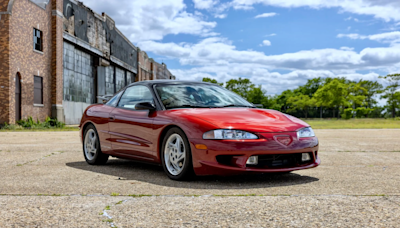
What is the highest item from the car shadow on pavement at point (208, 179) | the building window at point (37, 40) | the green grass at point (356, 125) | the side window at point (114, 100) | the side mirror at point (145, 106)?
the building window at point (37, 40)

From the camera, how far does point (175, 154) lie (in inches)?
231

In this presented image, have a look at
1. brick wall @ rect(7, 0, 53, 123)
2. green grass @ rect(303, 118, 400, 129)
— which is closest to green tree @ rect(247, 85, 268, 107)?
green grass @ rect(303, 118, 400, 129)

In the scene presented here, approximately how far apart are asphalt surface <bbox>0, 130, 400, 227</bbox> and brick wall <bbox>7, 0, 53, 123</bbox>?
63.1 ft

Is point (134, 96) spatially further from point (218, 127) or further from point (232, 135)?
point (232, 135)

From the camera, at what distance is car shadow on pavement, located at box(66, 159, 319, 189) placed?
5496mm

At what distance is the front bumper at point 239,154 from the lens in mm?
5375

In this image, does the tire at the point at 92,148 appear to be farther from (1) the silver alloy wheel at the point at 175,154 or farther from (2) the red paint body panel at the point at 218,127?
(1) the silver alloy wheel at the point at 175,154

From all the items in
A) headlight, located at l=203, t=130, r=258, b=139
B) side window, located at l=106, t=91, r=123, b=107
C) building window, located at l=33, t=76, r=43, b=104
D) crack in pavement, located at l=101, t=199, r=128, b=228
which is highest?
building window, located at l=33, t=76, r=43, b=104

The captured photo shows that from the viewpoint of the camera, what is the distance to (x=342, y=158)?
8781mm

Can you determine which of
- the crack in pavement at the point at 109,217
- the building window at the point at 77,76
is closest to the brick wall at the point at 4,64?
the building window at the point at 77,76

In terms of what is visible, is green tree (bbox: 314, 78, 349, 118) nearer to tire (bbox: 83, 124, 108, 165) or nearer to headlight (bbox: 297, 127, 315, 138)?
tire (bbox: 83, 124, 108, 165)

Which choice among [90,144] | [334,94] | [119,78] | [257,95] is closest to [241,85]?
[257,95]

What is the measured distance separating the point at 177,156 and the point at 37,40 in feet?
80.5

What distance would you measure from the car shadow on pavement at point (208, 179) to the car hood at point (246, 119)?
0.67m
